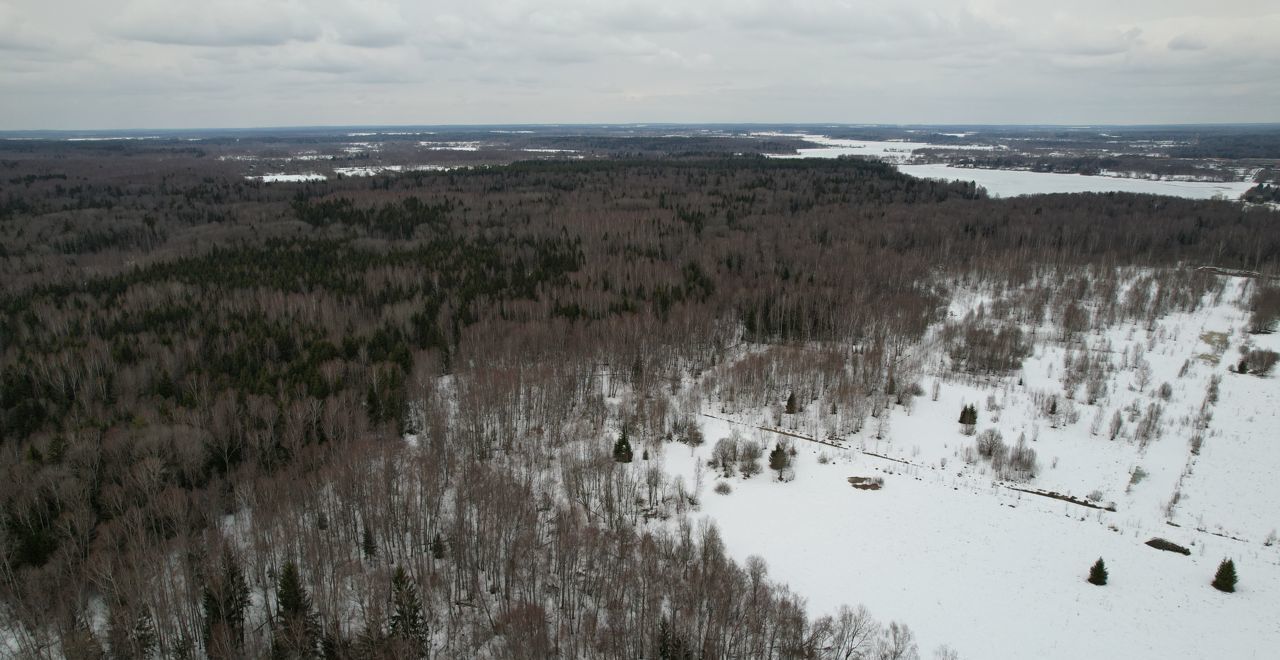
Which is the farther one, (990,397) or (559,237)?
(559,237)

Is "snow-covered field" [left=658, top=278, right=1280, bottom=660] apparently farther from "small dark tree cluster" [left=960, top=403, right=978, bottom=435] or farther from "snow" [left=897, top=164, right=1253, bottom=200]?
"snow" [left=897, top=164, right=1253, bottom=200]

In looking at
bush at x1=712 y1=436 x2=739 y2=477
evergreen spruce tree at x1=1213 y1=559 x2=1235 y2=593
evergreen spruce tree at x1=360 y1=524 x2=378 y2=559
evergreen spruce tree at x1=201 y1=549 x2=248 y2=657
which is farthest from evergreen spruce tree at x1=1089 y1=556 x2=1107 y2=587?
evergreen spruce tree at x1=201 y1=549 x2=248 y2=657

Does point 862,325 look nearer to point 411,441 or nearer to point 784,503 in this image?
point 784,503

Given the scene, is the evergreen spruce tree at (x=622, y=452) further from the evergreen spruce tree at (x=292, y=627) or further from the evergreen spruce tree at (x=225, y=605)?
the evergreen spruce tree at (x=225, y=605)

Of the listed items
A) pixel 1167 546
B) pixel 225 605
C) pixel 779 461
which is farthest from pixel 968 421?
pixel 225 605

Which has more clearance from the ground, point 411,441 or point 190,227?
point 190,227

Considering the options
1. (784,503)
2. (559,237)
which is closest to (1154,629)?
(784,503)
